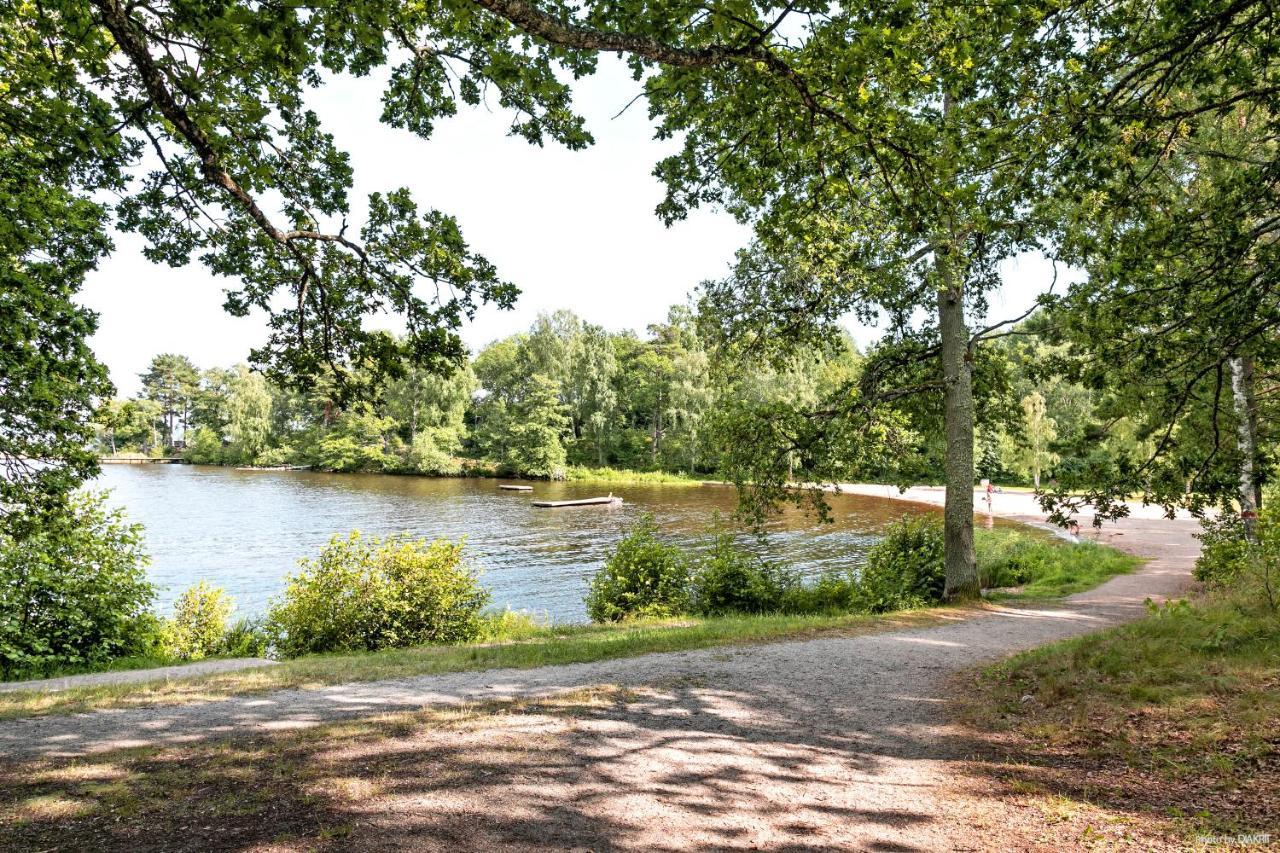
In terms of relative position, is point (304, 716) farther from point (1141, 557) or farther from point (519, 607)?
point (1141, 557)

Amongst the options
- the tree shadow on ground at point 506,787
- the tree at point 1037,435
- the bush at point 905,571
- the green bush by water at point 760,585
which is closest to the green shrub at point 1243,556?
the green bush by water at point 760,585

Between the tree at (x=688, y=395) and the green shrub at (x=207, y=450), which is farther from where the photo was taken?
the green shrub at (x=207, y=450)

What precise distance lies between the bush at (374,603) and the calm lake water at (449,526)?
2917 millimetres

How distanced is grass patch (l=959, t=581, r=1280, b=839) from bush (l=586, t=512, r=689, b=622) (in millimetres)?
7016

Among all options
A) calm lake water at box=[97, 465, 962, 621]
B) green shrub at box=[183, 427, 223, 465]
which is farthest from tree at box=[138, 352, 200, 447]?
calm lake water at box=[97, 465, 962, 621]

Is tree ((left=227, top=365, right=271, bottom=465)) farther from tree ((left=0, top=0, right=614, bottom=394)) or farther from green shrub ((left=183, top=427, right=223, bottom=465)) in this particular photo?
tree ((left=0, top=0, right=614, bottom=394))

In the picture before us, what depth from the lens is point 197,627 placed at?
11539 mm

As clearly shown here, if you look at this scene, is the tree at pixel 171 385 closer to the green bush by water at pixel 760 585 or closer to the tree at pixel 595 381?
the tree at pixel 595 381

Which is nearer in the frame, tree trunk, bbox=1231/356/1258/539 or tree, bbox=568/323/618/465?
tree trunk, bbox=1231/356/1258/539

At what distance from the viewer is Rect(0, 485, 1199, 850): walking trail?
3.61 metres

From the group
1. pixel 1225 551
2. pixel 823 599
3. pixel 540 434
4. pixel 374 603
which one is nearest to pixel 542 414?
pixel 540 434

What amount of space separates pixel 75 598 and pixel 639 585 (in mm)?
9260

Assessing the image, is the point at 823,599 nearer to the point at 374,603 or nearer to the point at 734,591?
the point at 734,591

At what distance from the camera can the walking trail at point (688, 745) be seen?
361 cm
